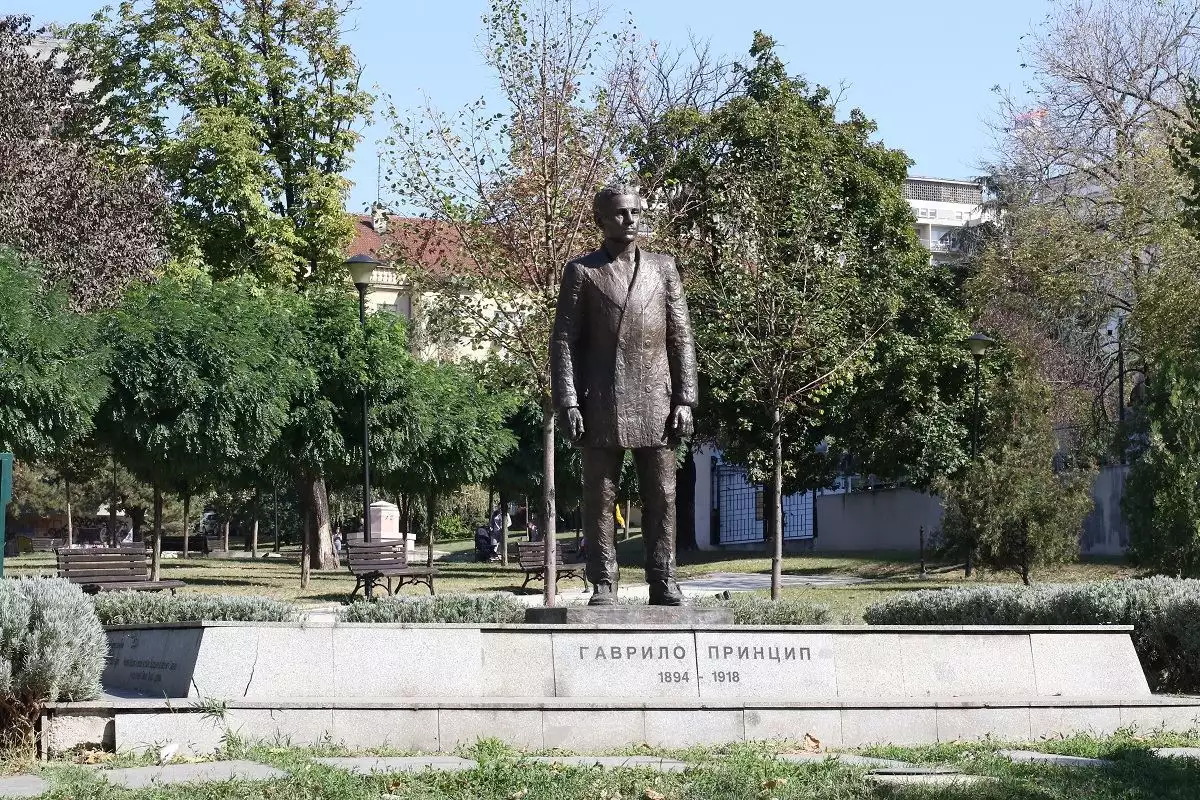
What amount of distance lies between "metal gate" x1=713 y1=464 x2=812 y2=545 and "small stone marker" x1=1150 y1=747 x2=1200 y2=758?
31541 millimetres

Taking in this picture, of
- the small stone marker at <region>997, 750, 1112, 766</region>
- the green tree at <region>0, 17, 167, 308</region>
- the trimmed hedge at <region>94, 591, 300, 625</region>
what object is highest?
the green tree at <region>0, 17, 167, 308</region>

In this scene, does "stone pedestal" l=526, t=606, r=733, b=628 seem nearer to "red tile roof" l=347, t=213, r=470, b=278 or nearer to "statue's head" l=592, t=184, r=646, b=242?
"statue's head" l=592, t=184, r=646, b=242

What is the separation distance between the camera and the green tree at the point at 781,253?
22781 mm

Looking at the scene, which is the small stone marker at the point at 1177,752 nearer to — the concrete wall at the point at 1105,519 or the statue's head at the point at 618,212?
the statue's head at the point at 618,212

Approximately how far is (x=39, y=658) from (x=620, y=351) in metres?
4.10

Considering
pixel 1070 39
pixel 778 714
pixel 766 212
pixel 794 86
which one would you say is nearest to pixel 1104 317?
pixel 1070 39

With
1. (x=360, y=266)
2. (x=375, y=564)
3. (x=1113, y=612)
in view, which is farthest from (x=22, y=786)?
(x=360, y=266)

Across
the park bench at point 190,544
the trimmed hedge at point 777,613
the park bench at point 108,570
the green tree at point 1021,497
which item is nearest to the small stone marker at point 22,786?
the trimmed hedge at point 777,613

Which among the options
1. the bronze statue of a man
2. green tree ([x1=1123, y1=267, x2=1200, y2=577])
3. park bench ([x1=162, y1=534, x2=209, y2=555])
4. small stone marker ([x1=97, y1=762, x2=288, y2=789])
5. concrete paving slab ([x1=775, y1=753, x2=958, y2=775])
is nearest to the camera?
small stone marker ([x1=97, y1=762, x2=288, y2=789])

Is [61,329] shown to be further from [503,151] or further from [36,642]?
[36,642]

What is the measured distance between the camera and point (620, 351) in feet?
34.7

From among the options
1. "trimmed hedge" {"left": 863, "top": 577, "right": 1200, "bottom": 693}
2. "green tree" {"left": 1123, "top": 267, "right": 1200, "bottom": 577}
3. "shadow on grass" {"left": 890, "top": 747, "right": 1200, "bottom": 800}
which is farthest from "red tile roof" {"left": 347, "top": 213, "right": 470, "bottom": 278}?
"shadow on grass" {"left": 890, "top": 747, "right": 1200, "bottom": 800}

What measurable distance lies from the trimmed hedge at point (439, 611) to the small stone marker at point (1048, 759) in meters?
5.19

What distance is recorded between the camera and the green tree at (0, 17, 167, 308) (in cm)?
2939
